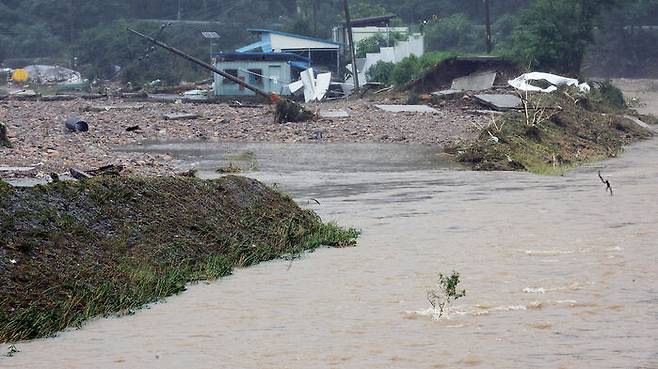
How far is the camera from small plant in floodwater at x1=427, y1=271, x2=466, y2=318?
978cm

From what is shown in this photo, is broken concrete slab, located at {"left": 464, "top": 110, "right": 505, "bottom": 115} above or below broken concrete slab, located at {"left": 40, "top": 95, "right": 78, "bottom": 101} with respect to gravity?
above

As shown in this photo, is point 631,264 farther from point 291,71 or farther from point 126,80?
point 126,80

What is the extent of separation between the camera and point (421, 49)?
5547 centimetres

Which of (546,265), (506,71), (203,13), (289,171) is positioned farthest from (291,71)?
(546,265)

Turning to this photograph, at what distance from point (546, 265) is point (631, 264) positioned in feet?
2.78

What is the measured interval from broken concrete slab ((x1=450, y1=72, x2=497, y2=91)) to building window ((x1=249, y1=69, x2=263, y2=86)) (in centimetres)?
917

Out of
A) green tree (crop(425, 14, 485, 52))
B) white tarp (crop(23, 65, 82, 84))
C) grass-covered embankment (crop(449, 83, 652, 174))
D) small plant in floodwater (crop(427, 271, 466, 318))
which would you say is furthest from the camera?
green tree (crop(425, 14, 485, 52))

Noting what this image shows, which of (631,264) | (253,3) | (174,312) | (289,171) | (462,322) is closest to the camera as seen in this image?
(462,322)

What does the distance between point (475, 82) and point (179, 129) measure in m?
12.4

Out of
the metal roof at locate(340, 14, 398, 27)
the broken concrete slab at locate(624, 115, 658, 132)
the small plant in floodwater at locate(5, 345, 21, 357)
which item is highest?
the small plant in floodwater at locate(5, 345, 21, 357)

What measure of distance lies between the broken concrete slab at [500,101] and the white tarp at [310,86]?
9.68 m

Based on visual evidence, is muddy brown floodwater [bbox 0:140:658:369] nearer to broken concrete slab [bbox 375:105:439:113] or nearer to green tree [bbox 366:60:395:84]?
broken concrete slab [bbox 375:105:439:113]

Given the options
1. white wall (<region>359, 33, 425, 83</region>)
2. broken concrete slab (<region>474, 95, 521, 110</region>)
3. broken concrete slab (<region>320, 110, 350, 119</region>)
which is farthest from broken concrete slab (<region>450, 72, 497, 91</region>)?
white wall (<region>359, 33, 425, 83</region>)

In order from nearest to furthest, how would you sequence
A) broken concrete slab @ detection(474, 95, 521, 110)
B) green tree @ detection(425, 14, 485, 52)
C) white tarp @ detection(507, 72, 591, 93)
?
broken concrete slab @ detection(474, 95, 521, 110), white tarp @ detection(507, 72, 591, 93), green tree @ detection(425, 14, 485, 52)
